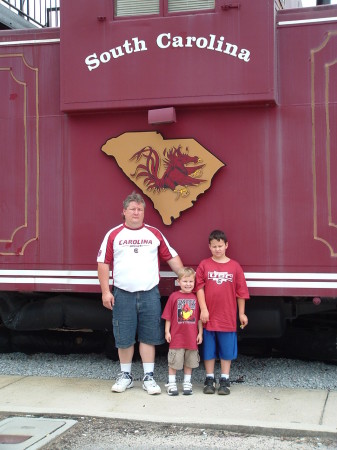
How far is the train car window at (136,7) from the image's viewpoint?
530 centimetres

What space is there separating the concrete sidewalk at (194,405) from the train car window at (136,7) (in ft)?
10.4

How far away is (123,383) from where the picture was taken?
5.00 meters

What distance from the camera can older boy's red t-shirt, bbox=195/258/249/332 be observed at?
492cm

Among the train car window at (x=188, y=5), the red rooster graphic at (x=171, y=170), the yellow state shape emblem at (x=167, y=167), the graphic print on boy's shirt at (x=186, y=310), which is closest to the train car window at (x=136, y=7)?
the train car window at (x=188, y=5)

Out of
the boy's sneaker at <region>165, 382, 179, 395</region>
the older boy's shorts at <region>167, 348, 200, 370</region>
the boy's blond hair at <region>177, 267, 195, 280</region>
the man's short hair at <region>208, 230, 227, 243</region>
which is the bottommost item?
the boy's sneaker at <region>165, 382, 179, 395</region>

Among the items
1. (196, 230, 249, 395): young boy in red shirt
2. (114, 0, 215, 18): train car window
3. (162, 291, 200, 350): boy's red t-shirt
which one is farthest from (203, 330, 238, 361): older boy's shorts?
(114, 0, 215, 18): train car window

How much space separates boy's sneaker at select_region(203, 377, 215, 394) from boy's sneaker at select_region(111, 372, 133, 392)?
0.63 metres

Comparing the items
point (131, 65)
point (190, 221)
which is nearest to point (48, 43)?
point (131, 65)

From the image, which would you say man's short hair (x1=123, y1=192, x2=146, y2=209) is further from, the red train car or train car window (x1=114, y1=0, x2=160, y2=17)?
train car window (x1=114, y1=0, x2=160, y2=17)

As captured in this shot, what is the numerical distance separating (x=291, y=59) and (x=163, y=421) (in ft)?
10.0

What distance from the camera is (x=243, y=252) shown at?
16.9 feet

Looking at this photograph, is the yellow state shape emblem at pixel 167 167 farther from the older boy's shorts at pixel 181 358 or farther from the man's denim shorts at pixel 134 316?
the older boy's shorts at pixel 181 358

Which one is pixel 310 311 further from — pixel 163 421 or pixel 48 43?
pixel 48 43

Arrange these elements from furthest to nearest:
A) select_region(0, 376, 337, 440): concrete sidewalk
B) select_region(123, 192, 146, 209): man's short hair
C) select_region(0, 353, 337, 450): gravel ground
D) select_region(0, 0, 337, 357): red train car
Result: select_region(0, 0, 337, 357): red train car
select_region(123, 192, 146, 209): man's short hair
select_region(0, 376, 337, 440): concrete sidewalk
select_region(0, 353, 337, 450): gravel ground
